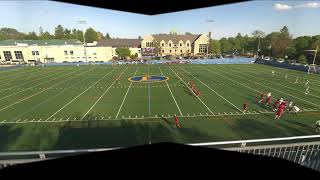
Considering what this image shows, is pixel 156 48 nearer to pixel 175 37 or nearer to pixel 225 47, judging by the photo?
pixel 175 37

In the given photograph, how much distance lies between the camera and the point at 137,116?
61.4 feet

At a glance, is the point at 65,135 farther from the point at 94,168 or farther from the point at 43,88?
the point at 43,88

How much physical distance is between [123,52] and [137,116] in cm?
6347

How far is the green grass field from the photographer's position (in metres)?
14.6

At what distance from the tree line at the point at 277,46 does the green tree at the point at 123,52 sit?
116 ft

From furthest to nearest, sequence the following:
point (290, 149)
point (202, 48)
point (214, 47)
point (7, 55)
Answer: point (202, 48) → point (214, 47) → point (7, 55) → point (290, 149)

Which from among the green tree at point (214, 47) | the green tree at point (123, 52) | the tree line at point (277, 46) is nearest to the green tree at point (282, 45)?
the tree line at point (277, 46)

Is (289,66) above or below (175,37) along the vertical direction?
below

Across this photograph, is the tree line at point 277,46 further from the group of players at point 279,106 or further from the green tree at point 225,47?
the group of players at point 279,106

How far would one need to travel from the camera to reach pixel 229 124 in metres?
16.8

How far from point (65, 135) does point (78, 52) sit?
62.1 metres

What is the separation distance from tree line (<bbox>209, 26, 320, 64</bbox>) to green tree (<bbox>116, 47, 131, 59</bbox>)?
35475mm

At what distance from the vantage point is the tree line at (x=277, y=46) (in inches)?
2657

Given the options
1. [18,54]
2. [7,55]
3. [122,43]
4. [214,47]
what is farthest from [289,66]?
[7,55]
